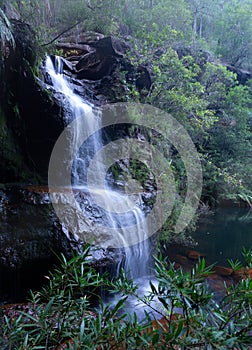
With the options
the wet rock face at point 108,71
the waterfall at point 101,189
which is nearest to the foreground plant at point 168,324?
the waterfall at point 101,189

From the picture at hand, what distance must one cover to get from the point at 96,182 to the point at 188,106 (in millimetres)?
3874

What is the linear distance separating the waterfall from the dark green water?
192cm

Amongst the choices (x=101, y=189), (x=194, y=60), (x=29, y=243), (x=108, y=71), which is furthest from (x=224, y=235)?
(x=194, y=60)

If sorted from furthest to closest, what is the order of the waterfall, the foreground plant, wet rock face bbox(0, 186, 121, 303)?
the waterfall < wet rock face bbox(0, 186, 121, 303) < the foreground plant

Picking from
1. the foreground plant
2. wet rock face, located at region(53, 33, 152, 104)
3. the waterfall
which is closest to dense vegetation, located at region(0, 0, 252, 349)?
the foreground plant

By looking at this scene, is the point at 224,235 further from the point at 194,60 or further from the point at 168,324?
the point at 168,324

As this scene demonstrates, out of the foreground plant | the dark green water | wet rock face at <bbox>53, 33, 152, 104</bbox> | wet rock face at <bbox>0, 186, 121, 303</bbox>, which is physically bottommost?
the dark green water

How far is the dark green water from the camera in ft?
22.6

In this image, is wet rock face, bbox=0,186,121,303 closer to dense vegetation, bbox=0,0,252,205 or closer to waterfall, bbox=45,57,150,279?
waterfall, bbox=45,57,150,279

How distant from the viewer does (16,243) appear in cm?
312

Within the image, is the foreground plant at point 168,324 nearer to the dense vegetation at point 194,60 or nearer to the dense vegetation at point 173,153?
the dense vegetation at point 173,153

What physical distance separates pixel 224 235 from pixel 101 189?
17.6 feet

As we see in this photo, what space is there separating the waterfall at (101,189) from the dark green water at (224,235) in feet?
6.31

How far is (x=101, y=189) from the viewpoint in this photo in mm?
5645
